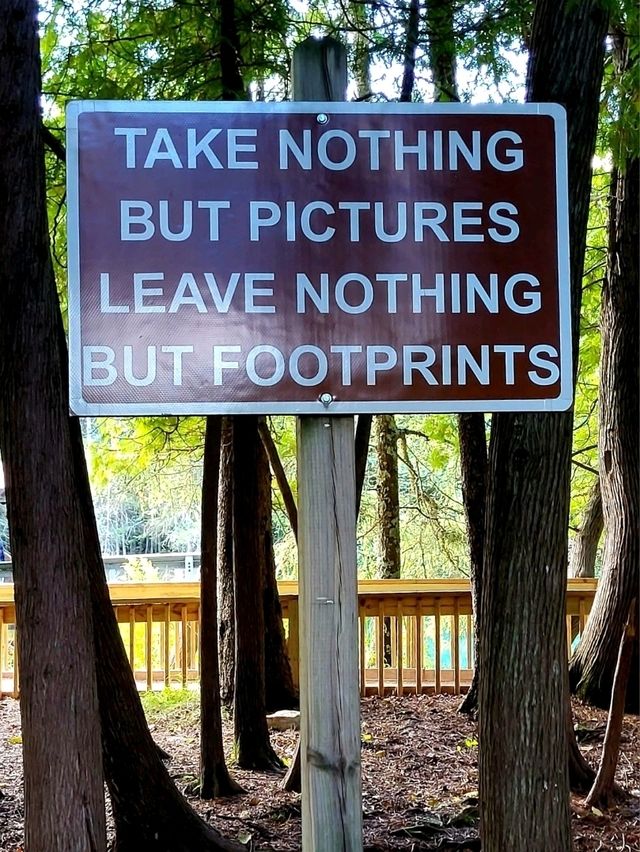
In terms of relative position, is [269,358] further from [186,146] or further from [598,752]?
[598,752]

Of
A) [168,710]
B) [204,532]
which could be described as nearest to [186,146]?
[204,532]

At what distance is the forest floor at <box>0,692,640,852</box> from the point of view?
474 cm

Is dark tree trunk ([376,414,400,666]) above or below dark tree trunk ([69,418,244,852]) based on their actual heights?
above

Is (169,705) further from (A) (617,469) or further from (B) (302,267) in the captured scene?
(B) (302,267)

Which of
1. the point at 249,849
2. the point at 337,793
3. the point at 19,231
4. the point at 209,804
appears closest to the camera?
the point at 337,793

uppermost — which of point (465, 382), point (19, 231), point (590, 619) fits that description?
point (19, 231)

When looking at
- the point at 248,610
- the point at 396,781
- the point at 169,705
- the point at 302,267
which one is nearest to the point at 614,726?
the point at 396,781

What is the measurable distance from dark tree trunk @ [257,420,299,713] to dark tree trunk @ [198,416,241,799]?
2.31m

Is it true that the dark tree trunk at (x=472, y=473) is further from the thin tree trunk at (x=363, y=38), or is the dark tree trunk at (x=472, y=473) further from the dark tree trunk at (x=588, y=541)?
the dark tree trunk at (x=588, y=541)

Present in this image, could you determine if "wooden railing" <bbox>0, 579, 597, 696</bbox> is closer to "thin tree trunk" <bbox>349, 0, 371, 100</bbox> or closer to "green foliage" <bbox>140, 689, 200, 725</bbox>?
"green foliage" <bbox>140, 689, 200, 725</bbox>

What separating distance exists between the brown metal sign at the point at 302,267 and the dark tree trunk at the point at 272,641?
5997 millimetres

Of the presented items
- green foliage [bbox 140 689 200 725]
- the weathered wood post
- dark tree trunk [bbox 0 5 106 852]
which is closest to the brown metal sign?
the weathered wood post

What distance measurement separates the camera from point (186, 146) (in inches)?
73.7

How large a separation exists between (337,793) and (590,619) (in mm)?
6158
